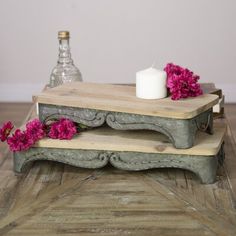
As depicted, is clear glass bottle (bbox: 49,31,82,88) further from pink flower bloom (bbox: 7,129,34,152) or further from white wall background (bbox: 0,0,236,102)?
white wall background (bbox: 0,0,236,102)

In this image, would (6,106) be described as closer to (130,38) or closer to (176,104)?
(130,38)

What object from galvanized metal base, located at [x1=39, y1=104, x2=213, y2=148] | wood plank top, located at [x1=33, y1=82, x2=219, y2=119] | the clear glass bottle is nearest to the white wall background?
the clear glass bottle

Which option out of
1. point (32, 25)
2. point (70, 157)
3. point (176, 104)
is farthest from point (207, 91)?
point (32, 25)

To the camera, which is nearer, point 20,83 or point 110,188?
point 110,188

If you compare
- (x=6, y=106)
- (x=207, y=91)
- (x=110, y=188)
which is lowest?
(x=6, y=106)

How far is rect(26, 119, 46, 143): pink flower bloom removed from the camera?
1.54 m

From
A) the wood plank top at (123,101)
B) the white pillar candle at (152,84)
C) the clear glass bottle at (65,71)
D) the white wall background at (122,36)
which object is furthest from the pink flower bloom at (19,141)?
the white wall background at (122,36)

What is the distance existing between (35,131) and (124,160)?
263mm

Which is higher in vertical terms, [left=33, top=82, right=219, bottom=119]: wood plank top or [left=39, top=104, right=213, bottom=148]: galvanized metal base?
[left=33, top=82, right=219, bottom=119]: wood plank top

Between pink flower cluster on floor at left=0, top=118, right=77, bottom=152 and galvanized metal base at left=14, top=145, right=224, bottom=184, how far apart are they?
4 cm

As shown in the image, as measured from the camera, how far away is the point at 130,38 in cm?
317

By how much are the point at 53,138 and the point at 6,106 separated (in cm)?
171

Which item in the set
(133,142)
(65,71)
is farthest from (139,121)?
(65,71)

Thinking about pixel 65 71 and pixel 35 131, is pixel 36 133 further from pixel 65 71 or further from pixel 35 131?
pixel 65 71
